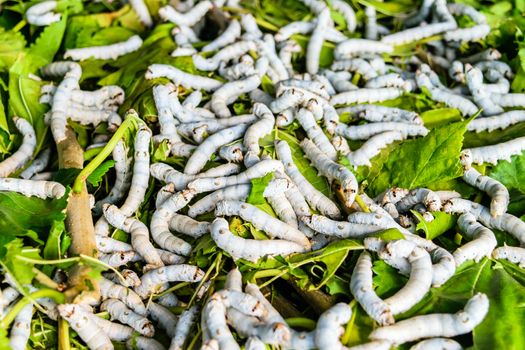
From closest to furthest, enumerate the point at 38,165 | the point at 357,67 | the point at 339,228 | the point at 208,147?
the point at 339,228, the point at 208,147, the point at 38,165, the point at 357,67

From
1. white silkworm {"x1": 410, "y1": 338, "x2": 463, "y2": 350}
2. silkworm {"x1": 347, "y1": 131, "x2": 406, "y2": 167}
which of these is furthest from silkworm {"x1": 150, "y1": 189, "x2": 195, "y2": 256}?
white silkworm {"x1": 410, "y1": 338, "x2": 463, "y2": 350}

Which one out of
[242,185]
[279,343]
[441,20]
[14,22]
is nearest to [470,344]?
[279,343]

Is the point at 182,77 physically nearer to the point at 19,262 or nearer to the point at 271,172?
the point at 271,172

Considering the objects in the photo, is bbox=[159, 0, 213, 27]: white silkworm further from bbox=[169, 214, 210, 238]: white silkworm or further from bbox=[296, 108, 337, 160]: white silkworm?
bbox=[169, 214, 210, 238]: white silkworm

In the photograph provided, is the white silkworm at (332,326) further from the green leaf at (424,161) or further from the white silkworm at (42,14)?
the white silkworm at (42,14)

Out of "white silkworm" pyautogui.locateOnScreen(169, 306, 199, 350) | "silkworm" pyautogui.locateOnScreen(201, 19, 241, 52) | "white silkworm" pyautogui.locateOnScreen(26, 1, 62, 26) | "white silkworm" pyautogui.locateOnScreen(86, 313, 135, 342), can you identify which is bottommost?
"white silkworm" pyautogui.locateOnScreen(86, 313, 135, 342)

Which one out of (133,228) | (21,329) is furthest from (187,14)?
(21,329)
